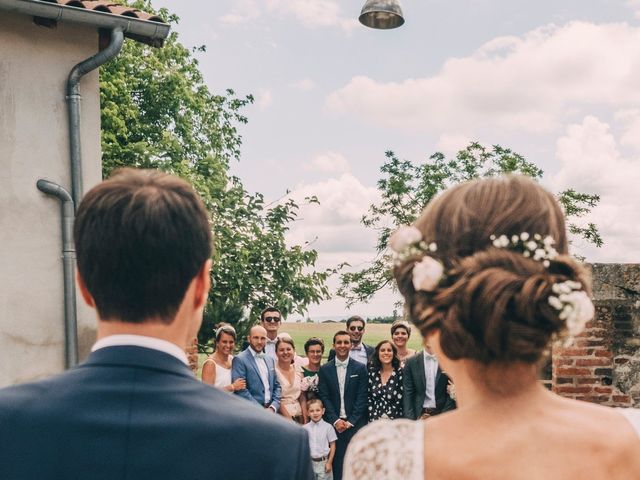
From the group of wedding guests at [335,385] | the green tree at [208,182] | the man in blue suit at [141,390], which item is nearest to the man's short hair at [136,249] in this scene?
the man in blue suit at [141,390]

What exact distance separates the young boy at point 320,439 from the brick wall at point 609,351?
→ 8.02ft

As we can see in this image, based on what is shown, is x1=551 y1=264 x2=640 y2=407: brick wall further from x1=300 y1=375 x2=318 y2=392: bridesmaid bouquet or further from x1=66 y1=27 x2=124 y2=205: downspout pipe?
x1=66 y1=27 x2=124 y2=205: downspout pipe

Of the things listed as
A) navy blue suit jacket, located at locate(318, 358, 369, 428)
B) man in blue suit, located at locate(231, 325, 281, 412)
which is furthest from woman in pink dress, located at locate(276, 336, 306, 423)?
navy blue suit jacket, located at locate(318, 358, 369, 428)

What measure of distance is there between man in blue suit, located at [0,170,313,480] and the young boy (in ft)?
22.5

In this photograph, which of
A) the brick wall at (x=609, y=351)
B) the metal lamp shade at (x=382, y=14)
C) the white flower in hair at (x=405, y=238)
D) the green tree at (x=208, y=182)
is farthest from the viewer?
the green tree at (x=208, y=182)

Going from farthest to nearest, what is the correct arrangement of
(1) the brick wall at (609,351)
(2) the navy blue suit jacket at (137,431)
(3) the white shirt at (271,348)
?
1. (3) the white shirt at (271,348)
2. (1) the brick wall at (609,351)
3. (2) the navy blue suit jacket at (137,431)

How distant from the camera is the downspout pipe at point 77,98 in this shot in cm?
823

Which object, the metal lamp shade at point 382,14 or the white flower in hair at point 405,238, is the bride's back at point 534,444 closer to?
the white flower in hair at point 405,238

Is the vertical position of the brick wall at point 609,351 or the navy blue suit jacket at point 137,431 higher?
the navy blue suit jacket at point 137,431

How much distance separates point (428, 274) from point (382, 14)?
672 cm

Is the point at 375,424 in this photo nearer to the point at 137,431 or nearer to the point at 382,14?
the point at 137,431

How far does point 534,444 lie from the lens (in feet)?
5.29

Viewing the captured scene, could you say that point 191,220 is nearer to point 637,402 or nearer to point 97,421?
point 97,421

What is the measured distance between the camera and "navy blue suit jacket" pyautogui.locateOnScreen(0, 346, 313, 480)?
137 centimetres
